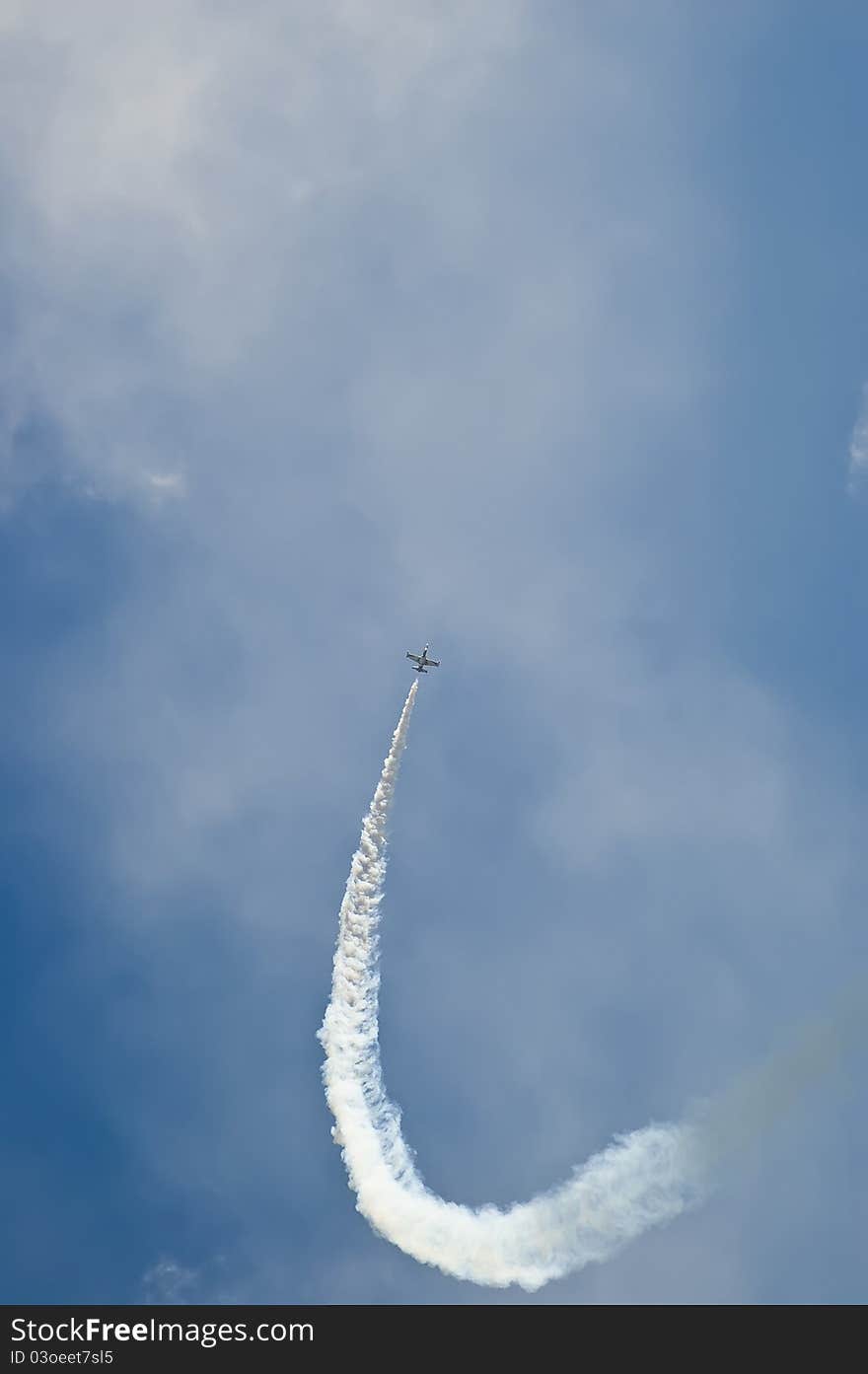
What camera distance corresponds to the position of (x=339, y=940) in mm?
122438

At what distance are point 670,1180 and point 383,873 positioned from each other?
38.8m

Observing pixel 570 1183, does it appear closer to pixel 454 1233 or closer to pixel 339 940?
pixel 454 1233

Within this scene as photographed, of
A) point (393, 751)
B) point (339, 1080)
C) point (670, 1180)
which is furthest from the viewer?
point (393, 751)

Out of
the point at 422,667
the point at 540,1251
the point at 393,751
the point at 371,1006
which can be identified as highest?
the point at 422,667

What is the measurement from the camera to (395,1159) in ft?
380

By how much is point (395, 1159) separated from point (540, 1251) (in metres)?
15.3

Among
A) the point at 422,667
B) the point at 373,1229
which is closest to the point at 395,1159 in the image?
the point at 373,1229

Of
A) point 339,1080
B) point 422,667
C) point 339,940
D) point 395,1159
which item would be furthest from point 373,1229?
point 422,667
